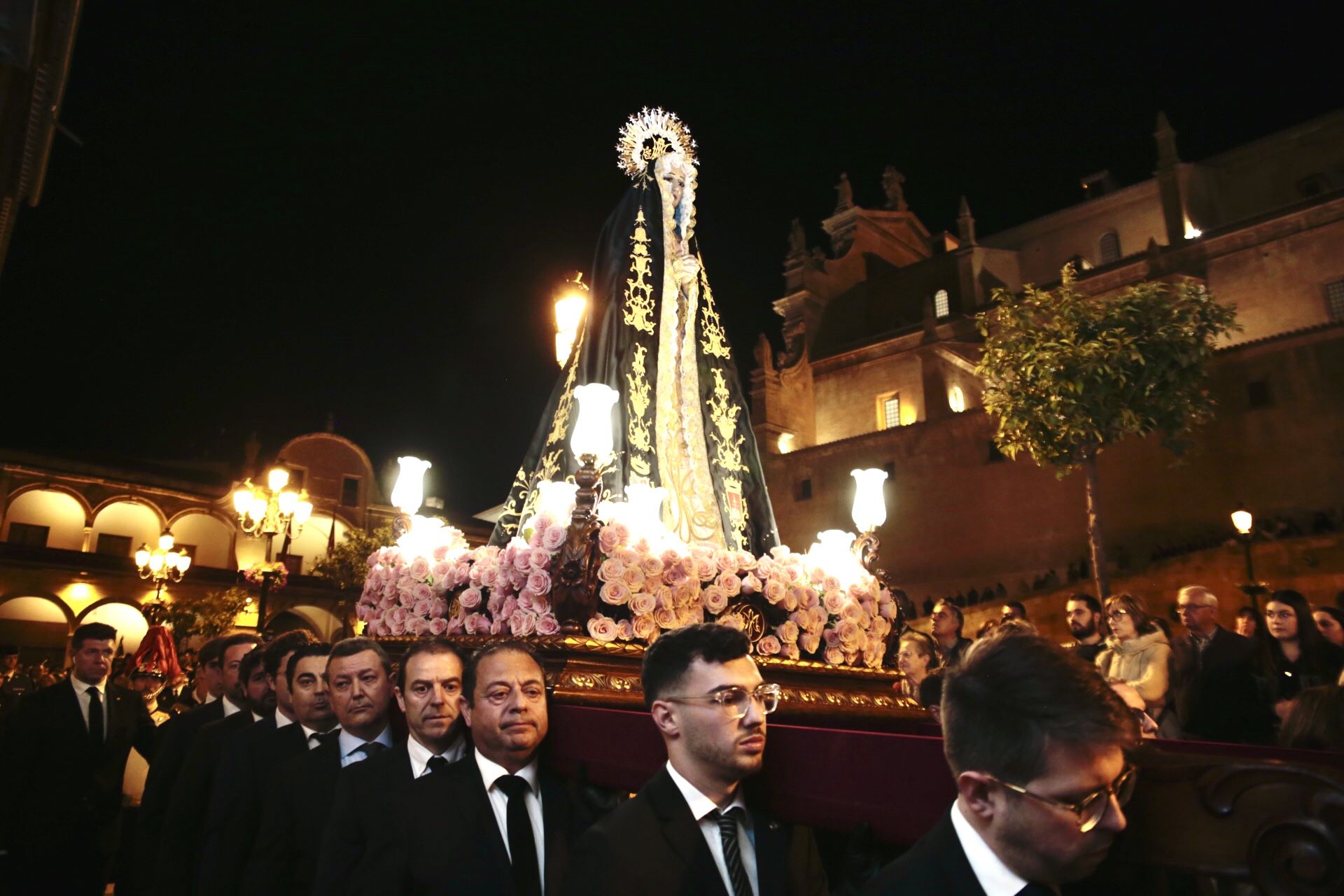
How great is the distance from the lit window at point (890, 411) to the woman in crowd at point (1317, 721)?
36211 mm

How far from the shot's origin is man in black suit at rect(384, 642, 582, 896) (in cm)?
289

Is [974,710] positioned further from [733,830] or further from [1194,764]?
[733,830]

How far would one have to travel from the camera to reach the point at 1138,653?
6.18m

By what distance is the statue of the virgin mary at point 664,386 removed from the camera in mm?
5371

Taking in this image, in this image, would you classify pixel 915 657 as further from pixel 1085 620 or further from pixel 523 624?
pixel 523 624

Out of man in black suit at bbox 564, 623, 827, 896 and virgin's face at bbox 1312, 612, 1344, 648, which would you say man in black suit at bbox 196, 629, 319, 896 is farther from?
virgin's face at bbox 1312, 612, 1344, 648

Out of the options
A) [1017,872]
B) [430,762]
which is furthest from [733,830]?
[430,762]

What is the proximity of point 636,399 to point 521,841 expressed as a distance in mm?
2973

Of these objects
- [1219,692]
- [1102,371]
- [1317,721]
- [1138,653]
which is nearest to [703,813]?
[1317,721]

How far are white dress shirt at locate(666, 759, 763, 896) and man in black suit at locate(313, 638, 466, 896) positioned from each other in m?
1.12

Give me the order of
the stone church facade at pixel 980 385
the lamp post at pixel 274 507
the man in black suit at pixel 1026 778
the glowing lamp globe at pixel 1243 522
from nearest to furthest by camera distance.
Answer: the man in black suit at pixel 1026 778
the lamp post at pixel 274 507
the glowing lamp globe at pixel 1243 522
the stone church facade at pixel 980 385

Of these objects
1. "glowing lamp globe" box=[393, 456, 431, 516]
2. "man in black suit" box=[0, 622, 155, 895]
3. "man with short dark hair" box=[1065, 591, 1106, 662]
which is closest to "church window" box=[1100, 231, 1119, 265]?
"man with short dark hair" box=[1065, 591, 1106, 662]

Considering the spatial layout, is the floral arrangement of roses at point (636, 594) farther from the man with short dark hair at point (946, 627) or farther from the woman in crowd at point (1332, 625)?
the woman in crowd at point (1332, 625)

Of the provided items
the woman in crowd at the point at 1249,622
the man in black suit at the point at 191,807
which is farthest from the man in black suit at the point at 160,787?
the woman in crowd at the point at 1249,622
